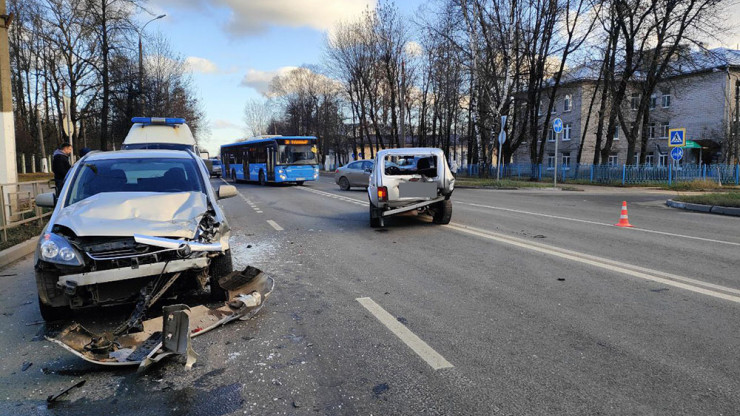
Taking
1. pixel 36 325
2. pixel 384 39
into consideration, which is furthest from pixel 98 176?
pixel 384 39

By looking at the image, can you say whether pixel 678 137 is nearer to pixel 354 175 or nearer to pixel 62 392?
pixel 354 175

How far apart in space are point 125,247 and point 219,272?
3.06 feet

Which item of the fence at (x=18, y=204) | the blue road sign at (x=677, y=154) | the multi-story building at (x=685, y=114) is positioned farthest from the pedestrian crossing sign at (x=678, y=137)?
the fence at (x=18, y=204)

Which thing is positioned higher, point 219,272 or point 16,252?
point 219,272

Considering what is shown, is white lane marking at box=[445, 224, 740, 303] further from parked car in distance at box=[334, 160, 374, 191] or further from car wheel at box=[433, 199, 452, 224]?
parked car in distance at box=[334, 160, 374, 191]

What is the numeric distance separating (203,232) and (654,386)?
3951 mm

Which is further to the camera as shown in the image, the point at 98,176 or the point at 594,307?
the point at 98,176

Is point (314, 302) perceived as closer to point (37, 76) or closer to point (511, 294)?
point (511, 294)

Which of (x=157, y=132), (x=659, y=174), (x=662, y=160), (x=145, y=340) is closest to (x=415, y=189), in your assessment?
(x=145, y=340)

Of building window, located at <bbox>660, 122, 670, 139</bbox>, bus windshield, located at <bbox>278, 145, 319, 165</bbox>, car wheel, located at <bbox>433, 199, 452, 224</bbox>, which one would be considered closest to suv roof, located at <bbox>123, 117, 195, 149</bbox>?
car wheel, located at <bbox>433, 199, 452, 224</bbox>

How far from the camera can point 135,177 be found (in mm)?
5684

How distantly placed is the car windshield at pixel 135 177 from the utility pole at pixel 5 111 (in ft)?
25.5

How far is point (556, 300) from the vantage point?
204 inches

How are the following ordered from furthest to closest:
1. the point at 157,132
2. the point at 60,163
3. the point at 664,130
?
1. the point at 664,130
2. the point at 157,132
3. the point at 60,163
